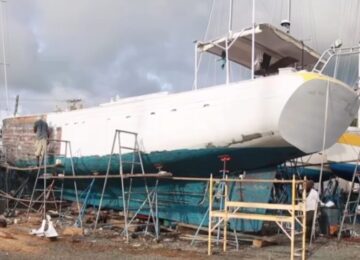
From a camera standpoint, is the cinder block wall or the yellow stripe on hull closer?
the cinder block wall

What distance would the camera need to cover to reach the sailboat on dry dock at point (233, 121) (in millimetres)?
12164

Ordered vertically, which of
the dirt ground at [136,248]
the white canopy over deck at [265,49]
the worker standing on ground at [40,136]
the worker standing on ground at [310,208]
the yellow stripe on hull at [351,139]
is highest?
the white canopy over deck at [265,49]

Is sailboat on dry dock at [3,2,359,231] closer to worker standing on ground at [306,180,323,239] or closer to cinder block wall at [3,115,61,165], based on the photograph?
worker standing on ground at [306,180,323,239]

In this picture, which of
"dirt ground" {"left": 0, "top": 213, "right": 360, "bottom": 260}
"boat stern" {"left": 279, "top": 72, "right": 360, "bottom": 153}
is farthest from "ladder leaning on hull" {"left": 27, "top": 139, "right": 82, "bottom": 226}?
"boat stern" {"left": 279, "top": 72, "right": 360, "bottom": 153}

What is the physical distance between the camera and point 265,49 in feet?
48.2

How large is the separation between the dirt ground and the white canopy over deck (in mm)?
5019

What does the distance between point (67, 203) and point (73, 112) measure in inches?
146

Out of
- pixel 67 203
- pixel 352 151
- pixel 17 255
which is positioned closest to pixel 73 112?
pixel 67 203

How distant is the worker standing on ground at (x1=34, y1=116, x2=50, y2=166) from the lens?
18.2m

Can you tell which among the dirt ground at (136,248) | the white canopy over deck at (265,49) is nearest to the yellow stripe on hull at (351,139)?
the white canopy over deck at (265,49)

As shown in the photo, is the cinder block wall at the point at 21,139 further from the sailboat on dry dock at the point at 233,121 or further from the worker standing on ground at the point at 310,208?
the worker standing on ground at the point at 310,208

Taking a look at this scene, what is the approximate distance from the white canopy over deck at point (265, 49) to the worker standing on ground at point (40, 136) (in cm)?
689

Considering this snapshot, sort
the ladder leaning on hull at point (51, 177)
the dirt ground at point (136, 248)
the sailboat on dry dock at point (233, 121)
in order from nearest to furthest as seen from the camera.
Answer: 1. the dirt ground at point (136, 248)
2. the sailboat on dry dock at point (233, 121)
3. the ladder leaning on hull at point (51, 177)

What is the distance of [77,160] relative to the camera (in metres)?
17.4
